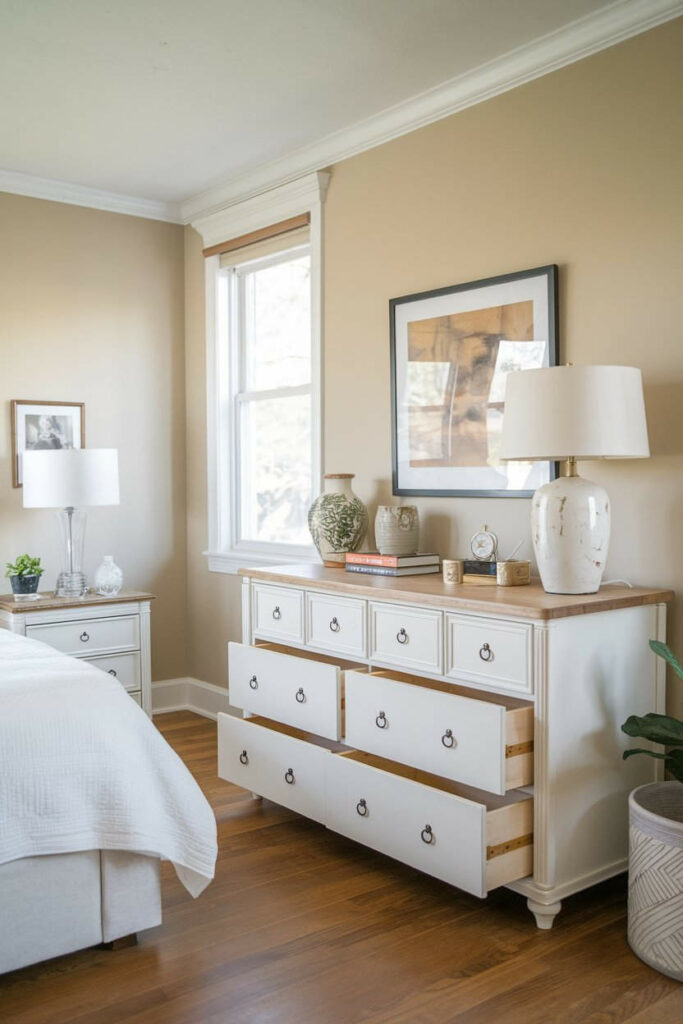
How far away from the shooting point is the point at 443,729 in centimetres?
248

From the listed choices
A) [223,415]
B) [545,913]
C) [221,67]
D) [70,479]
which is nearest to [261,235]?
[223,415]

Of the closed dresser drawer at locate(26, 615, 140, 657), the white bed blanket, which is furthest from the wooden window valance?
the white bed blanket

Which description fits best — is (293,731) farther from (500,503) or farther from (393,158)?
(393,158)

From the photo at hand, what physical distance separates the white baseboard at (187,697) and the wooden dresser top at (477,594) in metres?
1.55

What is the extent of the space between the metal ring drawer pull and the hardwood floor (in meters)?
0.68

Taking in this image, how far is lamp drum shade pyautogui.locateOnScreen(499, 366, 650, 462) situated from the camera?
7.71 ft

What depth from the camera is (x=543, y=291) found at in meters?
2.89

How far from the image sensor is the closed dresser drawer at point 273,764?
2887 mm

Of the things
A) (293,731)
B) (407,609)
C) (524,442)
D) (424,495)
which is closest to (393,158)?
(424,495)

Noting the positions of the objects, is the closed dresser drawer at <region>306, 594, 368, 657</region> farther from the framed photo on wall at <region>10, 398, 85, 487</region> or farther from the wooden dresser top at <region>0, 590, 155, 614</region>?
the framed photo on wall at <region>10, 398, 85, 487</region>

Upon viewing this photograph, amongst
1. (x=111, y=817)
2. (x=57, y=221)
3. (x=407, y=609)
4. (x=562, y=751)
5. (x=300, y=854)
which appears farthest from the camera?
(x=57, y=221)

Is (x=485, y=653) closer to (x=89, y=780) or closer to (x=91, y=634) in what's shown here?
(x=89, y=780)

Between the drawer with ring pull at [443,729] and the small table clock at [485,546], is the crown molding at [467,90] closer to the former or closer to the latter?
the small table clock at [485,546]

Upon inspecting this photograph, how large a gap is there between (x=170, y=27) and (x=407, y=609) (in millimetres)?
1864
